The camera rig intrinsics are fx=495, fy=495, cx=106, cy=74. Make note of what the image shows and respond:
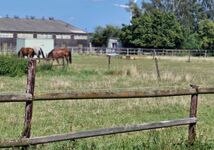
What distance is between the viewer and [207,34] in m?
89.8

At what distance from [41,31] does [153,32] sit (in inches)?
1712

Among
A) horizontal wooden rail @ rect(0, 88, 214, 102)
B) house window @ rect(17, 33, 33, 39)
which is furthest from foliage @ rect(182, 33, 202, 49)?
horizontal wooden rail @ rect(0, 88, 214, 102)

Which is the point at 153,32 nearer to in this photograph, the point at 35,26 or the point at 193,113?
the point at 35,26

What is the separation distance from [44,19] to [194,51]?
5818cm

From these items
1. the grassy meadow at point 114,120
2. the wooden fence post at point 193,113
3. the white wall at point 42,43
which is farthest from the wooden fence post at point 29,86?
the white wall at point 42,43

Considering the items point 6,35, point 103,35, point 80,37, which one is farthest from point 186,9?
point 6,35

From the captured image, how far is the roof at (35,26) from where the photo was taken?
12044 centimetres

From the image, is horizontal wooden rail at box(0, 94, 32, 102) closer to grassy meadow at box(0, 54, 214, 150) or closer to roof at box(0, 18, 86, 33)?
grassy meadow at box(0, 54, 214, 150)

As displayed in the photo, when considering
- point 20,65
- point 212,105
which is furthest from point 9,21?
point 212,105

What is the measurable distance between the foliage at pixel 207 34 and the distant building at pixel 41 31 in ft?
129

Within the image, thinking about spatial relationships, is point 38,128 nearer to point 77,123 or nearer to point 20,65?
point 77,123

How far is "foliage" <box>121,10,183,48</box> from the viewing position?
85250mm

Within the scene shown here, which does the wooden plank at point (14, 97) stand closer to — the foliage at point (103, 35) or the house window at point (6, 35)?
the foliage at point (103, 35)

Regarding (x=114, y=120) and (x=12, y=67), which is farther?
(x=12, y=67)
